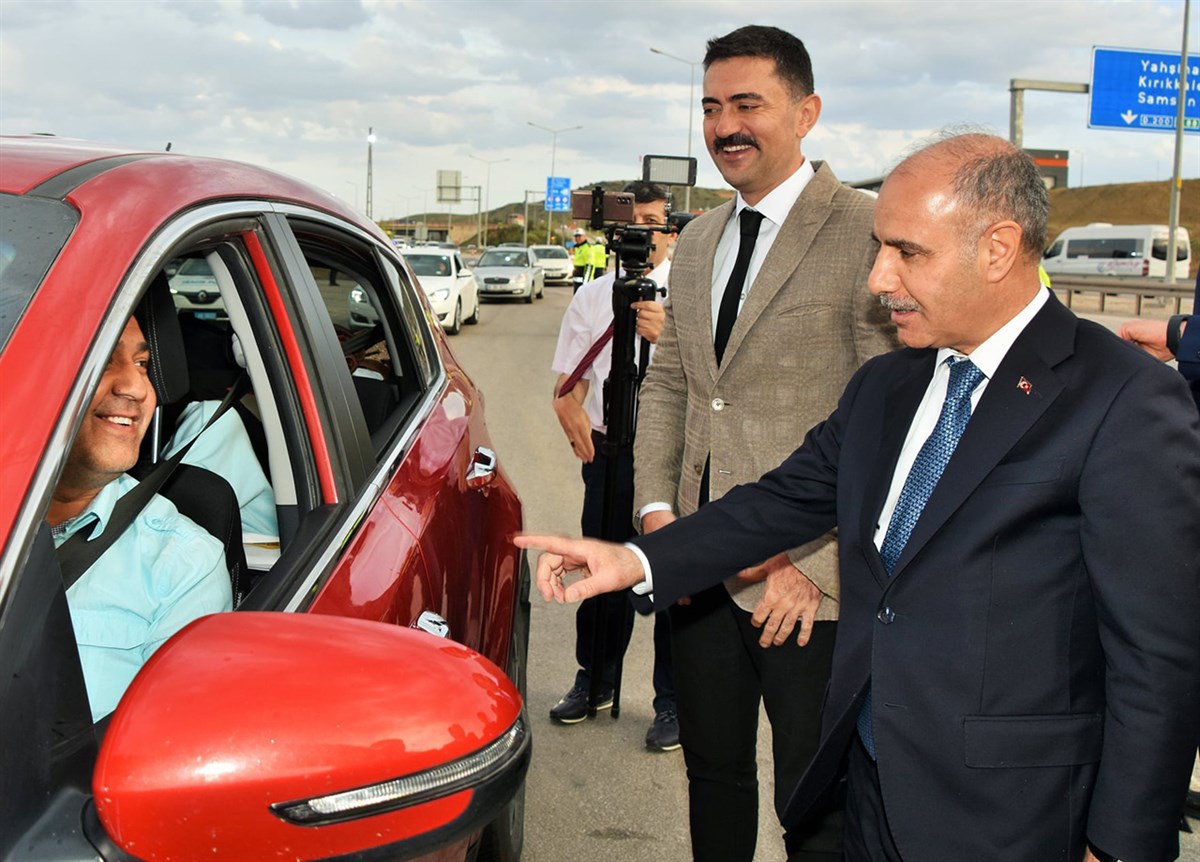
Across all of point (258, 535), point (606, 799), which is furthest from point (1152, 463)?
point (606, 799)

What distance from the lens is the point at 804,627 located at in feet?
8.68

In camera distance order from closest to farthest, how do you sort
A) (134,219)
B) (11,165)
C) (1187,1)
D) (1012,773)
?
(134,219)
(11,165)
(1012,773)
(1187,1)

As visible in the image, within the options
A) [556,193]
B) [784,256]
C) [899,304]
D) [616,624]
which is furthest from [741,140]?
[556,193]

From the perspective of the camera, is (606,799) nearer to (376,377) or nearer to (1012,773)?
(376,377)

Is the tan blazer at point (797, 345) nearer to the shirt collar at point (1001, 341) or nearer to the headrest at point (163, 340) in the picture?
the shirt collar at point (1001, 341)

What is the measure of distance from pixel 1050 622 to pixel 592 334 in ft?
10.5

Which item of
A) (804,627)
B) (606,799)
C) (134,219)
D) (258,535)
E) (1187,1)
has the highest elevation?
(1187,1)

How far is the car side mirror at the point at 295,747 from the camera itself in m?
1.10

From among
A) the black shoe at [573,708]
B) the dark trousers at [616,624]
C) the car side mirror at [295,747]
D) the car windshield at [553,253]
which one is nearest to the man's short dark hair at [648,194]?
the dark trousers at [616,624]

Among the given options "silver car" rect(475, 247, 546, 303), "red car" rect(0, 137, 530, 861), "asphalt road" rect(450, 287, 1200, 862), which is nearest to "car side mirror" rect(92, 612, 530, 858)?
"red car" rect(0, 137, 530, 861)

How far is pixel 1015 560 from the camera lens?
179 cm

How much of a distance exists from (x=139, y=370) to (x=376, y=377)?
4.10ft

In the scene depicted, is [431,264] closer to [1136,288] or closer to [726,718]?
[1136,288]

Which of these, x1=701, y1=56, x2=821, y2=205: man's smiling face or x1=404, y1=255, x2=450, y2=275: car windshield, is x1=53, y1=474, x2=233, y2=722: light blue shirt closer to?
x1=701, y1=56, x2=821, y2=205: man's smiling face
